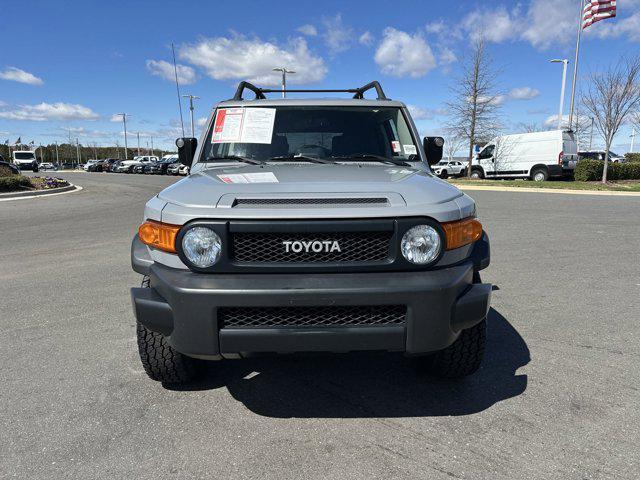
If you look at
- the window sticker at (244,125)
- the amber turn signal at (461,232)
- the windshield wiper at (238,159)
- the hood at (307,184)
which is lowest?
the amber turn signal at (461,232)

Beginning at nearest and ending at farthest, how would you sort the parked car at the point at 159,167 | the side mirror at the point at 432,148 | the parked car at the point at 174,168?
the side mirror at the point at 432,148, the parked car at the point at 174,168, the parked car at the point at 159,167

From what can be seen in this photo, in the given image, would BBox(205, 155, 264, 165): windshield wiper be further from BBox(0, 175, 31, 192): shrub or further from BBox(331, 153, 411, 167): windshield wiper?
BBox(0, 175, 31, 192): shrub

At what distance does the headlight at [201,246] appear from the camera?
2.23 meters

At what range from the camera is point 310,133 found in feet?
12.1

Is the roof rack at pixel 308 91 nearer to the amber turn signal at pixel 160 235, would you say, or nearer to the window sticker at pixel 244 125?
the window sticker at pixel 244 125

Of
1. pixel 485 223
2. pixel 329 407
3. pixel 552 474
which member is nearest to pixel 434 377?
pixel 329 407

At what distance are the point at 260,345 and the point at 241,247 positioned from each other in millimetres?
471

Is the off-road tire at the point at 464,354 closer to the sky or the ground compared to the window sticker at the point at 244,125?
closer to the ground

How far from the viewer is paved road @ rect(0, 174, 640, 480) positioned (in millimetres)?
2203

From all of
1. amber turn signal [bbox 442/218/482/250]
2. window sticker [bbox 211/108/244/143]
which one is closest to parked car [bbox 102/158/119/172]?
window sticker [bbox 211/108/244/143]

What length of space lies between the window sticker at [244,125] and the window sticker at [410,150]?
1.05 meters

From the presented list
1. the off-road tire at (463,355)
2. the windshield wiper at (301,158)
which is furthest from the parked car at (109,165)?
the off-road tire at (463,355)

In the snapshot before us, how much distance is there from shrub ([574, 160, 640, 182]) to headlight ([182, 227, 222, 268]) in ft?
80.4

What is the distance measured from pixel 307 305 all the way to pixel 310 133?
6.24 ft
